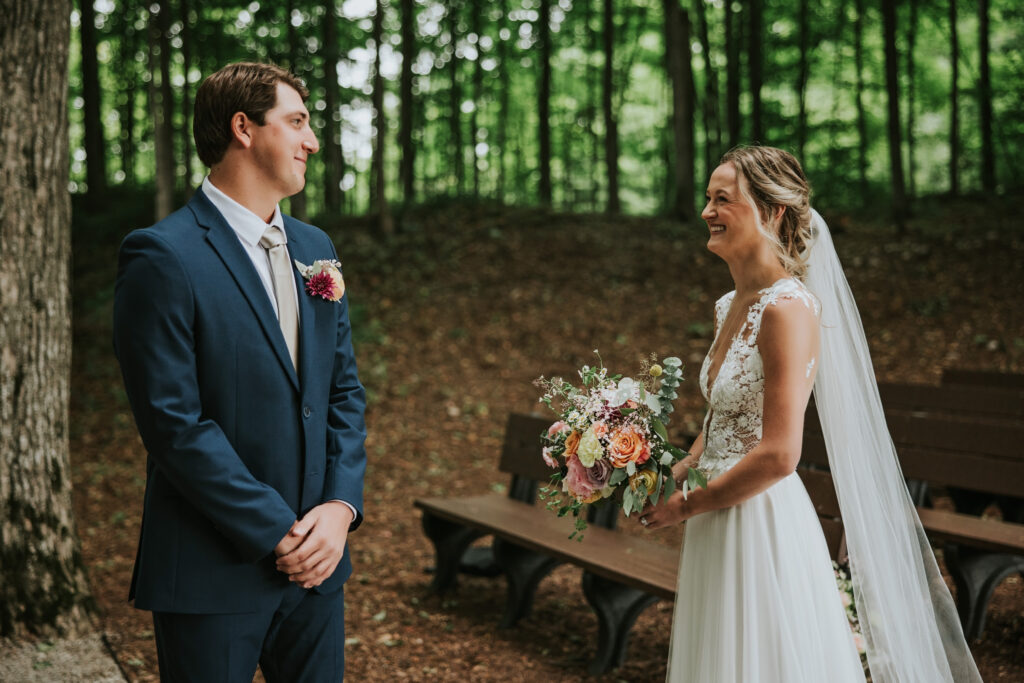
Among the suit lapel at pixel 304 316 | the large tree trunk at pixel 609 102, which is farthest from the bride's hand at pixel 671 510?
the large tree trunk at pixel 609 102

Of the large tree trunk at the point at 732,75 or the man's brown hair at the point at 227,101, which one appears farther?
the large tree trunk at the point at 732,75

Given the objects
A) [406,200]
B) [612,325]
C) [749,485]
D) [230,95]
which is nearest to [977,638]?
[749,485]

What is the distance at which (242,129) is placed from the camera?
221 cm

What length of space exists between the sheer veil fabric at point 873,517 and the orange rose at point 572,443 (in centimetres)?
84

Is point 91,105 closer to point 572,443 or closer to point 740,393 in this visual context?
point 572,443

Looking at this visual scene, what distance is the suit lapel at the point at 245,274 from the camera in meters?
2.15

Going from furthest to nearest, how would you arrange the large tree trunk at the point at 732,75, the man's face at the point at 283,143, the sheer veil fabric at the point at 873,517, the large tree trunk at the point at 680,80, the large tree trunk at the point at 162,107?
1. the large tree trunk at the point at 732,75
2. the large tree trunk at the point at 680,80
3. the large tree trunk at the point at 162,107
4. the sheer veil fabric at the point at 873,517
5. the man's face at the point at 283,143

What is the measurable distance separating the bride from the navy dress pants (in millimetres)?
1090

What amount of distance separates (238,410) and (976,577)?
415 centimetres

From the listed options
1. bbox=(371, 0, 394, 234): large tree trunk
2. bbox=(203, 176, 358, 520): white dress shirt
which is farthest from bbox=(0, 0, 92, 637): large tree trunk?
bbox=(371, 0, 394, 234): large tree trunk

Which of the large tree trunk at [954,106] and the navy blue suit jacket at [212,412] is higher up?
the large tree trunk at [954,106]

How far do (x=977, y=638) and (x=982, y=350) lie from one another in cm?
609

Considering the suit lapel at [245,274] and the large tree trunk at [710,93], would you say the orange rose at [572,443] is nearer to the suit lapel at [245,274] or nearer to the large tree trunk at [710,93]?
the suit lapel at [245,274]

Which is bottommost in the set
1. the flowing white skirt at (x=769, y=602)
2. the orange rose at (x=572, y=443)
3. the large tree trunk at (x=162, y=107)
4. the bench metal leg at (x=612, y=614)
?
the bench metal leg at (x=612, y=614)
